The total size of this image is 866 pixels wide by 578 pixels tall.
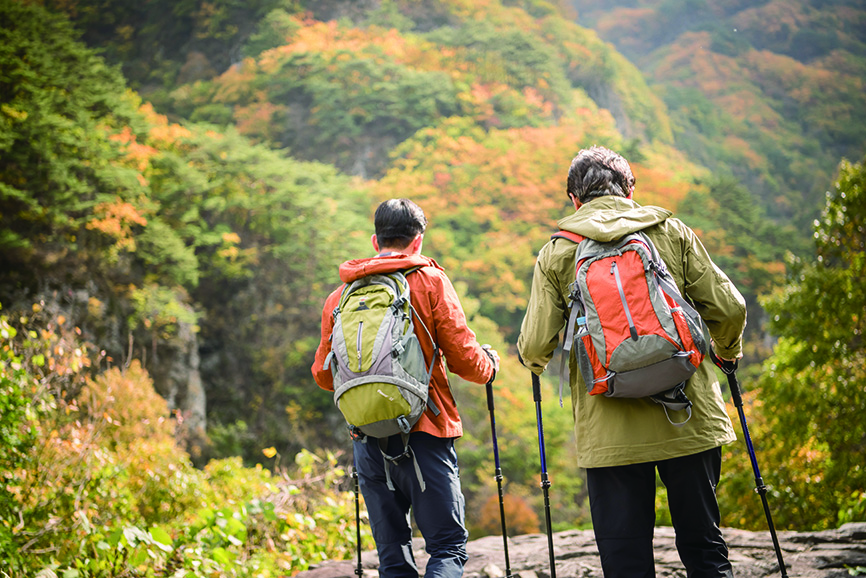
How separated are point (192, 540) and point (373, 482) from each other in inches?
61.7

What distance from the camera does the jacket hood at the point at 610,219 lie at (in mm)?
1615

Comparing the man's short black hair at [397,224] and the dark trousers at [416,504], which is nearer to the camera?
the dark trousers at [416,504]

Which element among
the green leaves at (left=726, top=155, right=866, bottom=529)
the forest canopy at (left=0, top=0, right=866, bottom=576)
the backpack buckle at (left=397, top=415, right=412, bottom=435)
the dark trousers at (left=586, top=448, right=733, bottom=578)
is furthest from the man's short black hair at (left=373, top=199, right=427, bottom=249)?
the green leaves at (left=726, top=155, right=866, bottom=529)

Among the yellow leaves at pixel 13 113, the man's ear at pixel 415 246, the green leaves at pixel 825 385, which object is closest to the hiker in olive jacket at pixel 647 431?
the man's ear at pixel 415 246

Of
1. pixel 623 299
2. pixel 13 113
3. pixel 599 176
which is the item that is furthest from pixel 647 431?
pixel 13 113

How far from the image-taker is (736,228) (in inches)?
685

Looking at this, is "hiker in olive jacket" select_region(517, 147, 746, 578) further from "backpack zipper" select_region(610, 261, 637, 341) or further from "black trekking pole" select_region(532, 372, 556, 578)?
"black trekking pole" select_region(532, 372, 556, 578)

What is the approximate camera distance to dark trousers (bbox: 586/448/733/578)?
158 centimetres

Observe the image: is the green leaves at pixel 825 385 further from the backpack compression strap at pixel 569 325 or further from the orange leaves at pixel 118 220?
the orange leaves at pixel 118 220

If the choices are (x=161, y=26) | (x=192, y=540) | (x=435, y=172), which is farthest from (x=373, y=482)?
(x=161, y=26)

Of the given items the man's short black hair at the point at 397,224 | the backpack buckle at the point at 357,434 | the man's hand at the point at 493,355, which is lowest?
the backpack buckle at the point at 357,434

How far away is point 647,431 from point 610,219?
23.3 inches

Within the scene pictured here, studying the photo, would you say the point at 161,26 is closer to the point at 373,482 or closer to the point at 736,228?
the point at 736,228

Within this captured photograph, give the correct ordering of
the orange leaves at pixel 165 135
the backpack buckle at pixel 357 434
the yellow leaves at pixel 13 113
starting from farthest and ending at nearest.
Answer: the orange leaves at pixel 165 135 → the yellow leaves at pixel 13 113 → the backpack buckle at pixel 357 434
